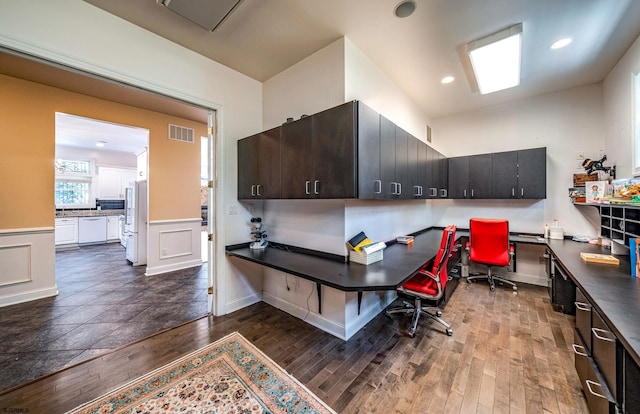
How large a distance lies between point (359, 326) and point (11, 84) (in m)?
5.69

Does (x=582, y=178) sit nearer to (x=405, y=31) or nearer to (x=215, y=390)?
(x=405, y=31)

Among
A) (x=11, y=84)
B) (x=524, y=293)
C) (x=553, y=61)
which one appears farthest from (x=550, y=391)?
(x=11, y=84)

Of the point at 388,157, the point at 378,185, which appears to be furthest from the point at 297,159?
the point at 388,157

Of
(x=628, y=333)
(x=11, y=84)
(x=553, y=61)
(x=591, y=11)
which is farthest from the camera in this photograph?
(x=11, y=84)

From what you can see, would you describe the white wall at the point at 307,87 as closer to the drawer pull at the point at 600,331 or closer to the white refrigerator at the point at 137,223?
the drawer pull at the point at 600,331

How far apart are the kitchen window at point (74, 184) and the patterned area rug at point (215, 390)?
8.26 meters

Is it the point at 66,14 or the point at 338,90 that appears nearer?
the point at 66,14

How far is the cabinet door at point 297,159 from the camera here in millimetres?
2197

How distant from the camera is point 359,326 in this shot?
2.55m

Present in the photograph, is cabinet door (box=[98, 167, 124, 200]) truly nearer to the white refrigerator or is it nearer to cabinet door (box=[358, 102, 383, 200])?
the white refrigerator

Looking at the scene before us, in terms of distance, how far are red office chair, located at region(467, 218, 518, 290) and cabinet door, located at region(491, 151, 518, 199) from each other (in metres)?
0.64

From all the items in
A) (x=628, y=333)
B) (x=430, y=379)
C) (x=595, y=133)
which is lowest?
(x=430, y=379)

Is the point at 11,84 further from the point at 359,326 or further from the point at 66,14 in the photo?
the point at 359,326

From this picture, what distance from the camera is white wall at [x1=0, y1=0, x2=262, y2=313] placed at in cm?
178
